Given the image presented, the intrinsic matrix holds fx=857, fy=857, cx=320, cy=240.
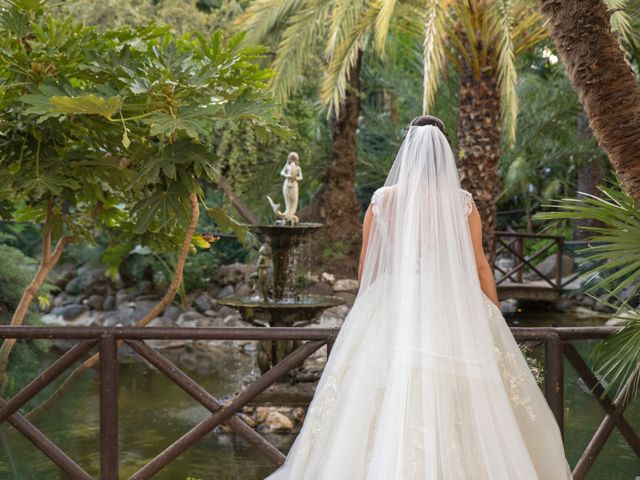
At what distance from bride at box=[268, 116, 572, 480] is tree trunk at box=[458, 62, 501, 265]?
690 cm

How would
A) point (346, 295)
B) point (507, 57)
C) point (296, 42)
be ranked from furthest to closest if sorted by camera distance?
point (346, 295)
point (296, 42)
point (507, 57)

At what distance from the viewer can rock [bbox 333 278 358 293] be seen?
15.1 meters

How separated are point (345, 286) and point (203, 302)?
270cm

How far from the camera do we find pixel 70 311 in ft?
52.0

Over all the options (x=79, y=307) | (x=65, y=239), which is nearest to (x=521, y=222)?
(x=79, y=307)

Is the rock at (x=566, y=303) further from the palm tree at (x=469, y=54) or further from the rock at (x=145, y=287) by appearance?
the rock at (x=145, y=287)

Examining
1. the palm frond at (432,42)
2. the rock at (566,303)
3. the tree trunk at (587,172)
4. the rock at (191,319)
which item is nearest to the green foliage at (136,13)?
the rock at (191,319)

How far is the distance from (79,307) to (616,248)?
44.3ft

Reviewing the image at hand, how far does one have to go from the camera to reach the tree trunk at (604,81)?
12.9 ft

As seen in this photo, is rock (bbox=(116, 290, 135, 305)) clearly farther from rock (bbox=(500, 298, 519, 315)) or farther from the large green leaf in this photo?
the large green leaf

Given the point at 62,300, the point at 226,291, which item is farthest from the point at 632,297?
the point at 62,300

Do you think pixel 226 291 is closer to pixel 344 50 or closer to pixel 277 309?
pixel 277 309

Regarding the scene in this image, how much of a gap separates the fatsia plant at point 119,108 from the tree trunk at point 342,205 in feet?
36.7

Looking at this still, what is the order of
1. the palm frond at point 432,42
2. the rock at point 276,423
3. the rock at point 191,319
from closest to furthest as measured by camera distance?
the palm frond at point 432,42 → the rock at point 276,423 → the rock at point 191,319
